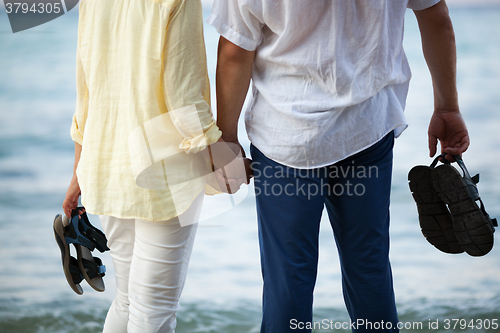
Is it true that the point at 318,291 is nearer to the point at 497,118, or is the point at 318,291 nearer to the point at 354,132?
the point at 354,132

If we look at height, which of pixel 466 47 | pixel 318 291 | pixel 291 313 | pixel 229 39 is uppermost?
pixel 466 47

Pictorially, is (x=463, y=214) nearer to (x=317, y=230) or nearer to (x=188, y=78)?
(x=317, y=230)

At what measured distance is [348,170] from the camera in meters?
1.04

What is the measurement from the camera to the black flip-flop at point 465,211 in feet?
3.73

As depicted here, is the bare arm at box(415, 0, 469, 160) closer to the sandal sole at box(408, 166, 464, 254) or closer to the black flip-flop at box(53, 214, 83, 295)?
the sandal sole at box(408, 166, 464, 254)

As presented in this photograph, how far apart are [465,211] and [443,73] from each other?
0.32m

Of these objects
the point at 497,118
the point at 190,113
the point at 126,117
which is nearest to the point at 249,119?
the point at 190,113

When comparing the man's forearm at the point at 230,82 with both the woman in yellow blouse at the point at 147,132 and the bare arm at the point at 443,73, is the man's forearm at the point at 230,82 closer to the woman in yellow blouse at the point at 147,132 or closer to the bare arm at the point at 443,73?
the woman in yellow blouse at the point at 147,132

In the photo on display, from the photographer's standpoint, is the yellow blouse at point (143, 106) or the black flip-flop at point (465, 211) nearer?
Answer: the yellow blouse at point (143, 106)

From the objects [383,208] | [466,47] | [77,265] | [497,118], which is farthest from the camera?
[466,47]

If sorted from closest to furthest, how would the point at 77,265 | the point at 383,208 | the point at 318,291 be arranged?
1. the point at 383,208
2. the point at 77,265
3. the point at 318,291

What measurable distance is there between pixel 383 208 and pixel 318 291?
1059mm

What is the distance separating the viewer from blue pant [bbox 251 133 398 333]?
3.39 feet

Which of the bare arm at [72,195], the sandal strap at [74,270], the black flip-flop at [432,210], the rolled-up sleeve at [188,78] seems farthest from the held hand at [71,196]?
the black flip-flop at [432,210]
